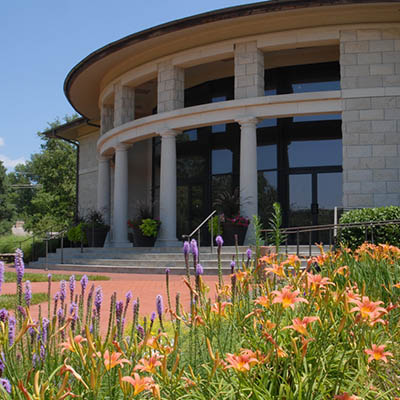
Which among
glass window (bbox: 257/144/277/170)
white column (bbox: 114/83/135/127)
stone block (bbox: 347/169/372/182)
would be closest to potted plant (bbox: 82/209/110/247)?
white column (bbox: 114/83/135/127)

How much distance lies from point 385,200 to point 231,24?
23.7ft

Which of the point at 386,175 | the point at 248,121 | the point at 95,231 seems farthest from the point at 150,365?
the point at 95,231

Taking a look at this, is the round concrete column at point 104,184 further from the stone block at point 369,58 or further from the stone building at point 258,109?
the stone block at point 369,58

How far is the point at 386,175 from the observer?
14.6 m

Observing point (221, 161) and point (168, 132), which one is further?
point (221, 161)

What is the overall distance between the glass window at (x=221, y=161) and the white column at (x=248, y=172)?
353 cm

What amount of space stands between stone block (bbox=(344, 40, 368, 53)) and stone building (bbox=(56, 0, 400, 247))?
0.14ft

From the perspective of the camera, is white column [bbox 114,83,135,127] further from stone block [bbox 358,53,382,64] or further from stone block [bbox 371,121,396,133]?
stone block [bbox 371,121,396,133]

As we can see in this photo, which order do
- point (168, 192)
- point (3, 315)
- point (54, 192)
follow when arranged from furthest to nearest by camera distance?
point (54, 192)
point (168, 192)
point (3, 315)

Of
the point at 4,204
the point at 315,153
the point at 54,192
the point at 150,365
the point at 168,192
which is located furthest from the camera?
the point at 4,204

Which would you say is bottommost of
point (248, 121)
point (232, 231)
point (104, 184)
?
point (232, 231)

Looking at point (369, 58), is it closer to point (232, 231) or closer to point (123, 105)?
point (232, 231)

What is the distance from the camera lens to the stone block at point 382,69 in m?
14.9

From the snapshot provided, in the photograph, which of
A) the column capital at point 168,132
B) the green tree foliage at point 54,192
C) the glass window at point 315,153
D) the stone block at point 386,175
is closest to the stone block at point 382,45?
the glass window at point 315,153
